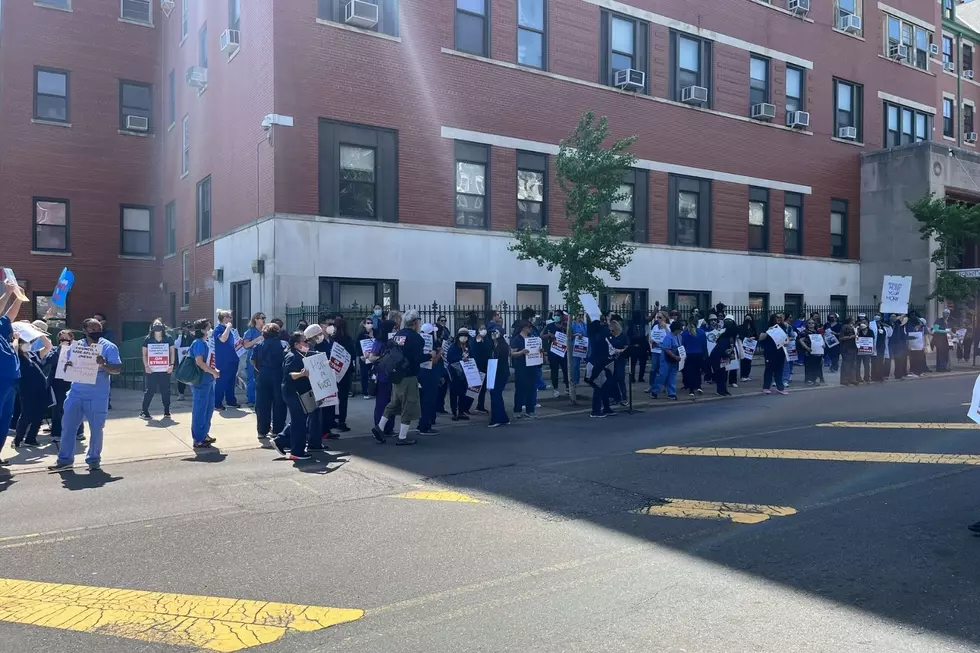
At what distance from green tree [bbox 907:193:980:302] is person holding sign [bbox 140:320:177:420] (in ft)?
82.2

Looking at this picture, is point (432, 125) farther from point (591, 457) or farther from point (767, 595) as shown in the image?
point (767, 595)

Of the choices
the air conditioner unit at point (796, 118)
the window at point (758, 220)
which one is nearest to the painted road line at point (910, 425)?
the window at point (758, 220)

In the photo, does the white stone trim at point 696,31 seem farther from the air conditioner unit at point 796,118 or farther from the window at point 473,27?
the window at point 473,27

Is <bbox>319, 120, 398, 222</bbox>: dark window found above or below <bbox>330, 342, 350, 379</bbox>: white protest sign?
above

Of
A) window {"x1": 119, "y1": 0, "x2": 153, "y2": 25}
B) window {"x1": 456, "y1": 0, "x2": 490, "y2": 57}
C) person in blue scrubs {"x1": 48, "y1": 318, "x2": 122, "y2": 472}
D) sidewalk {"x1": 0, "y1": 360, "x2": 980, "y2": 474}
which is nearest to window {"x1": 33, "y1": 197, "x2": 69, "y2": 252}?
window {"x1": 119, "y1": 0, "x2": 153, "y2": 25}

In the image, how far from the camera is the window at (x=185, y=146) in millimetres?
25645

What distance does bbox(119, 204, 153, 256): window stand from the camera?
28547mm

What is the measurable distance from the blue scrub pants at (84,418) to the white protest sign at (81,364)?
270 mm

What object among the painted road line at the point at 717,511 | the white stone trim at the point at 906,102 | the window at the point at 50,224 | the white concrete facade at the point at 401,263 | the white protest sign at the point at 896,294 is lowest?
the painted road line at the point at 717,511

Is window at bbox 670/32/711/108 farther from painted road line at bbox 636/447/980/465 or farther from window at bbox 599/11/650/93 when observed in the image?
painted road line at bbox 636/447/980/465

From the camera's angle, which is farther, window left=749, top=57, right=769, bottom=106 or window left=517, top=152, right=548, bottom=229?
window left=749, top=57, right=769, bottom=106

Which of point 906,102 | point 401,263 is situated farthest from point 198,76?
point 906,102

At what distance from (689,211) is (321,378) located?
18.7m

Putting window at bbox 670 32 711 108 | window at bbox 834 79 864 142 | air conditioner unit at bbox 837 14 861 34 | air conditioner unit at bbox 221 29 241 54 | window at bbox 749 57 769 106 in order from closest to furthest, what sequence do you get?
air conditioner unit at bbox 221 29 241 54
window at bbox 670 32 711 108
window at bbox 749 57 769 106
air conditioner unit at bbox 837 14 861 34
window at bbox 834 79 864 142
